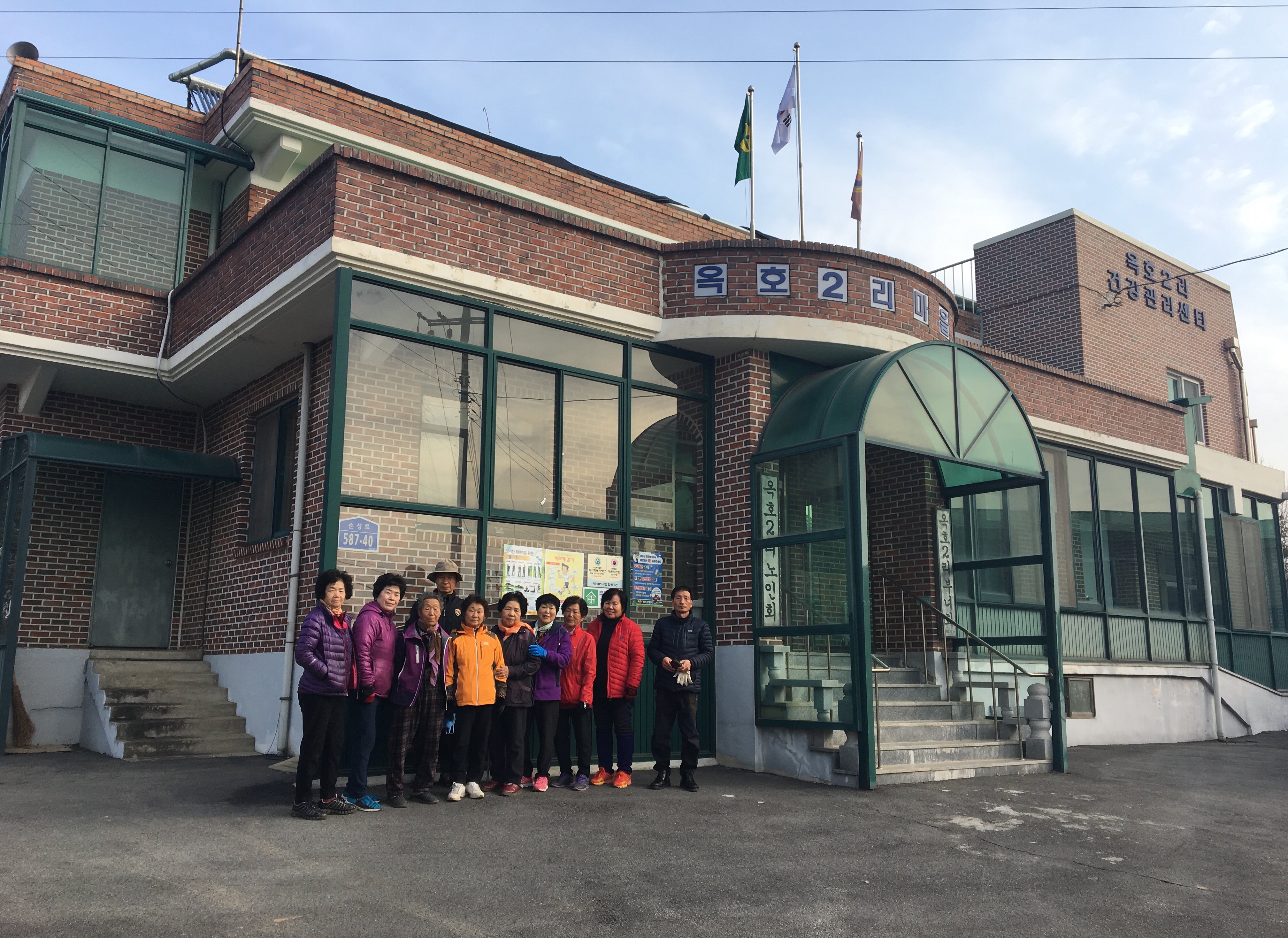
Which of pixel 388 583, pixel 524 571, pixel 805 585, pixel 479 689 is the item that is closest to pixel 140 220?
pixel 524 571

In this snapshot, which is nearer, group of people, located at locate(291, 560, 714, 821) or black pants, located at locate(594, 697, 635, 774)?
group of people, located at locate(291, 560, 714, 821)

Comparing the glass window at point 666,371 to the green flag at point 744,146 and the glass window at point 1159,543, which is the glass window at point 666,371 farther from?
the glass window at point 1159,543

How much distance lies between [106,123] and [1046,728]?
42.1 feet

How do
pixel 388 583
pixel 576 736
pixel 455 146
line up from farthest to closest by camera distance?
pixel 455 146, pixel 576 736, pixel 388 583

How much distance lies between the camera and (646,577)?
399 inches

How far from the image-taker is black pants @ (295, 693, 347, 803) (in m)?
6.53

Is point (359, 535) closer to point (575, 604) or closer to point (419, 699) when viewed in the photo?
point (419, 699)

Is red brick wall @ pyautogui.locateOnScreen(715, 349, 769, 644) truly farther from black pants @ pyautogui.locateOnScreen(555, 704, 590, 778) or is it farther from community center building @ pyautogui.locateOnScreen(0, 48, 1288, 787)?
black pants @ pyautogui.locateOnScreen(555, 704, 590, 778)

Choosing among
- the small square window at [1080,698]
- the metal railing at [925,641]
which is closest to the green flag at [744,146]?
the metal railing at [925,641]

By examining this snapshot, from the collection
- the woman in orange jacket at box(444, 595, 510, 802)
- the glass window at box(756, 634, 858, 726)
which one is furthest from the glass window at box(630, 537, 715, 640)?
the woman in orange jacket at box(444, 595, 510, 802)

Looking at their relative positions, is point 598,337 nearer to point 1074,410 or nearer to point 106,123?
point 106,123

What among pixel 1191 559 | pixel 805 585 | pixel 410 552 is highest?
pixel 1191 559

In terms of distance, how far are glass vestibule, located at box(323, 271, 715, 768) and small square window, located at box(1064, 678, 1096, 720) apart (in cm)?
615

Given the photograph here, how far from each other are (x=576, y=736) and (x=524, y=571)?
1694 mm
